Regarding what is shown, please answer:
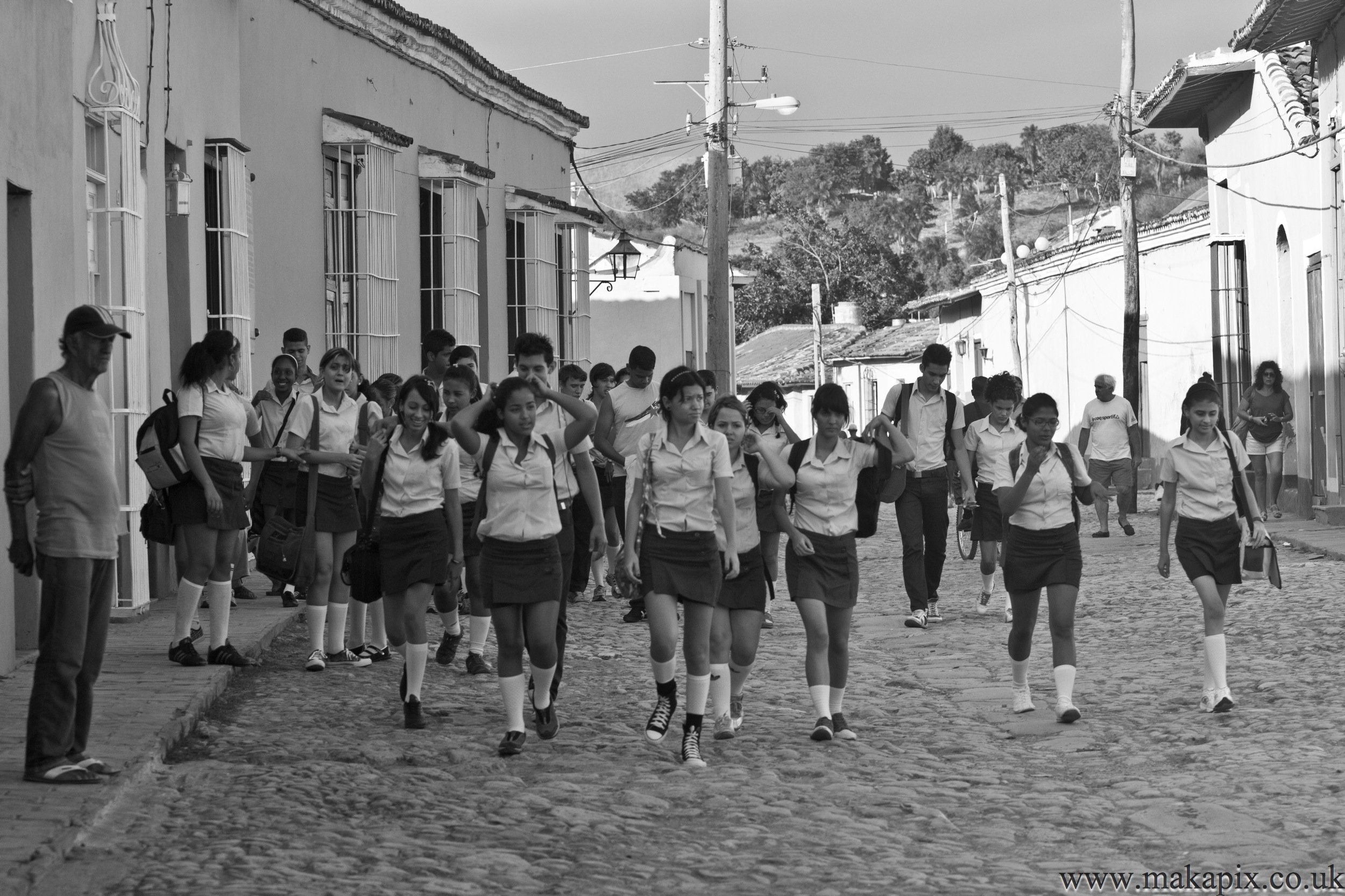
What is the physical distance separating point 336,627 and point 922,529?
4.19 metres

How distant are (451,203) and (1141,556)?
8400 millimetres

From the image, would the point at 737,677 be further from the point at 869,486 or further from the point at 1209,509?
the point at 1209,509

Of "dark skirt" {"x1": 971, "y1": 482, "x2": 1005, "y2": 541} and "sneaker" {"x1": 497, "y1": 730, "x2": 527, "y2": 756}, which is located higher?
"dark skirt" {"x1": 971, "y1": 482, "x2": 1005, "y2": 541}

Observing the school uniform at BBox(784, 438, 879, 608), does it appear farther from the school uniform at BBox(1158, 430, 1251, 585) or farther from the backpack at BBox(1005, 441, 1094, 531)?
the school uniform at BBox(1158, 430, 1251, 585)

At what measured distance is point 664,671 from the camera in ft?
23.9

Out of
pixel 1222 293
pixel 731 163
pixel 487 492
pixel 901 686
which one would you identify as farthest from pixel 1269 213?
pixel 487 492

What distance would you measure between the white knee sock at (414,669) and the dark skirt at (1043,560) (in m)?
2.70

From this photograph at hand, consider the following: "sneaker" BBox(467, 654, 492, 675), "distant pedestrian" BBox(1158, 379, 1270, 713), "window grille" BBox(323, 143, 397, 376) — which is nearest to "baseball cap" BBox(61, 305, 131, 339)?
"sneaker" BBox(467, 654, 492, 675)

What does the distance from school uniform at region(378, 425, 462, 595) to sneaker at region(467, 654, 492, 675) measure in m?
1.19

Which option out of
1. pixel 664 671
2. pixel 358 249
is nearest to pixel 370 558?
pixel 664 671

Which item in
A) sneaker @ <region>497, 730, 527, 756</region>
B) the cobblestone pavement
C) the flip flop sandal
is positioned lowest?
the cobblestone pavement

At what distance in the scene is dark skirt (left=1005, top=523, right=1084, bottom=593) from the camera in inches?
310

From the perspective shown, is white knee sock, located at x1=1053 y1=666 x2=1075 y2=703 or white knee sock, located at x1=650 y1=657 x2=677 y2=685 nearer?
white knee sock, located at x1=650 y1=657 x2=677 y2=685

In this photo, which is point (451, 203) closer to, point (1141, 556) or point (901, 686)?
point (1141, 556)
